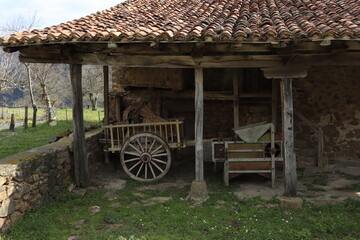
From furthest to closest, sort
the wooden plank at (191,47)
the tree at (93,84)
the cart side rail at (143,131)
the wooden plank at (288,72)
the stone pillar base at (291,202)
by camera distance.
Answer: the tree at (93,84) < the cart side rail at (143,131) < the wooden plank at (288,72) < the stone pillar base at (291,202) < the wooden plank at (191,47)

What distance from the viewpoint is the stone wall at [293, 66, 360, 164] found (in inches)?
350

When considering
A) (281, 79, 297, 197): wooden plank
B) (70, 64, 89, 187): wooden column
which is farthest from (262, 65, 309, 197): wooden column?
(70, 64, 89, 187): wooden column

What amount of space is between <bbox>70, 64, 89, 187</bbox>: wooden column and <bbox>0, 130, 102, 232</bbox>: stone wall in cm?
23

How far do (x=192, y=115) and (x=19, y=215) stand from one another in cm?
624

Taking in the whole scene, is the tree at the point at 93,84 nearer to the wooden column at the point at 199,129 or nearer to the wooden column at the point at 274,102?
the wooden column at the point at 274,102

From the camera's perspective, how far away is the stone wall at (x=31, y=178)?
4797mm

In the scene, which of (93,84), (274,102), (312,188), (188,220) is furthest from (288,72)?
(93,84)

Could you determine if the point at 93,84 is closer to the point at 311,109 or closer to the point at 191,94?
the point at 191,94

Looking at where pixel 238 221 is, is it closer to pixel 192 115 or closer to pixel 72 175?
pixel 72 175

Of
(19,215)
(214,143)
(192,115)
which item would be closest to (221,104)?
(192,115)

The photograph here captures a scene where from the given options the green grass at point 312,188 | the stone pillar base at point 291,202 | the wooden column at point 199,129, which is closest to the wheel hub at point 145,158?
the wooden column at point 199,129

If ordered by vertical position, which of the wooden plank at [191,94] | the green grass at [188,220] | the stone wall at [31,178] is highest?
the wooden plank at [191,94]

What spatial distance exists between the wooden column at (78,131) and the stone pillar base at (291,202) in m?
4.12

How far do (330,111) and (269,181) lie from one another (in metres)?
3.26
